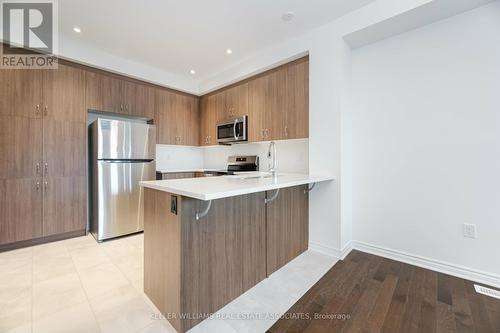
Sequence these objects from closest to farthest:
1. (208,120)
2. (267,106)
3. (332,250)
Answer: (332,250) → (267,106) → (208,120)

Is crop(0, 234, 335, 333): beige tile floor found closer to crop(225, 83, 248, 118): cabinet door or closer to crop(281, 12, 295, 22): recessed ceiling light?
crop(225, 83, 248, 118): cabinet door

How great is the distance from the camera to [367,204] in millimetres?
2672

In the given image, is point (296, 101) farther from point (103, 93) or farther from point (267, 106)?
point (103, 93)

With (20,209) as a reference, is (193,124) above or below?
above

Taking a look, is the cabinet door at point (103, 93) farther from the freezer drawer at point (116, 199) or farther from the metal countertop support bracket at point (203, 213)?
the metal countertop support bracket at point (203, 213)

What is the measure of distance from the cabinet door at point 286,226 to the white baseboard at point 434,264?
0.75 m

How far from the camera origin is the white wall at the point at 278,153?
3.21 meters

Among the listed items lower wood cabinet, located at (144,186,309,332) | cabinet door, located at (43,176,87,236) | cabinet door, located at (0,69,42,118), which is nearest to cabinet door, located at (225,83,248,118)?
lower wood cabinet, located at (144,186,309,332)

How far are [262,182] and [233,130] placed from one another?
2.04m

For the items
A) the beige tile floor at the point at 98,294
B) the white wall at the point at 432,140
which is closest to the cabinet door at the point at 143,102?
the beige tile floor at the point at 98,294

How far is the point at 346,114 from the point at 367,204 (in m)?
1.15

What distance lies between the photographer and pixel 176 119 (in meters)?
4.22

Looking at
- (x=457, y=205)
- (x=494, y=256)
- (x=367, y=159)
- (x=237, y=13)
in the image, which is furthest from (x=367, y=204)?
(x=237, y=13)
